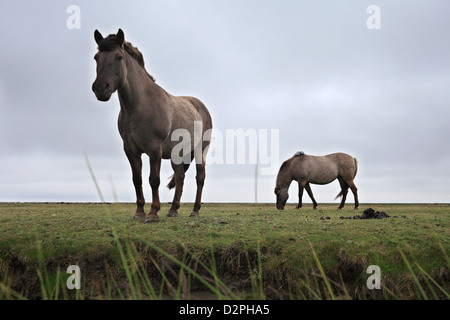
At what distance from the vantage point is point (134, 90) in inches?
238

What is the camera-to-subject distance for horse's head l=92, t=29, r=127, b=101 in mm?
5219

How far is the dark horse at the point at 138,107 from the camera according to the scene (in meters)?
5.50

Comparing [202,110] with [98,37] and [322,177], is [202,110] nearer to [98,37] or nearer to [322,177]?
[98,37]

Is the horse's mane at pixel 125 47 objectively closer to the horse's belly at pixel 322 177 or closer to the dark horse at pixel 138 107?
the dark horse at pixel 138 107

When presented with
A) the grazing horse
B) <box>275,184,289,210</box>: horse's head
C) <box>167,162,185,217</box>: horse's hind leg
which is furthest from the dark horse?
the grazing horse

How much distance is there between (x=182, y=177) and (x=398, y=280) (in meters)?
4.87

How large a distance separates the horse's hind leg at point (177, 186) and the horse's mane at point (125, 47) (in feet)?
6.54

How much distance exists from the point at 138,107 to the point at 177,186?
2125 millimetres

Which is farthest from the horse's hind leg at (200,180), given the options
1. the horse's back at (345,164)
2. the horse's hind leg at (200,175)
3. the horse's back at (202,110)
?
the horse's back at (345,164)

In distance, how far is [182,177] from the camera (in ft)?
25.0
